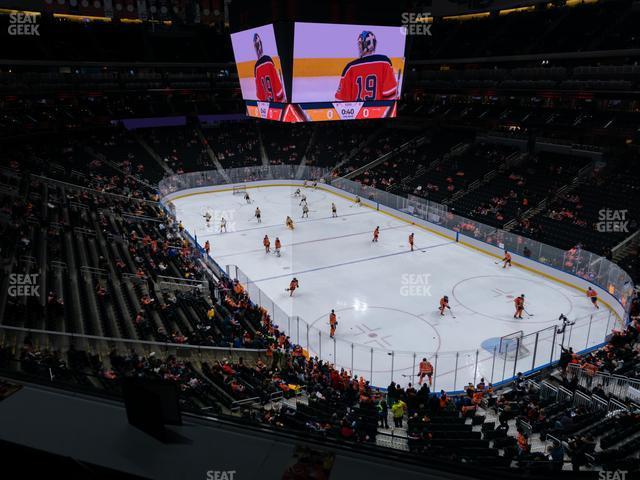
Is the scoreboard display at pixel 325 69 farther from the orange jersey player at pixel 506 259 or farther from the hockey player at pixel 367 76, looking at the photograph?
the orange jersey player at pixel 506 259

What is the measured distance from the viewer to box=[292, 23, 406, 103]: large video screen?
20.1 metres

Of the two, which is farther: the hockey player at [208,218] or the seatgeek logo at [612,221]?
the hockey player at [208,218]

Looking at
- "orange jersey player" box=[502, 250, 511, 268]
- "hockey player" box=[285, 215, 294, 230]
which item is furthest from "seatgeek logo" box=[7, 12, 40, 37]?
"orange jersey player" box=[502, 250, 511, 268]

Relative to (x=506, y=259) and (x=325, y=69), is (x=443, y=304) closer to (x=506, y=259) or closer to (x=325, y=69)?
(x=506, y=259)

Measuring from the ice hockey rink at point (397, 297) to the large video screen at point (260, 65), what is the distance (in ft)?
26.9

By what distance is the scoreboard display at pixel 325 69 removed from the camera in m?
20.0

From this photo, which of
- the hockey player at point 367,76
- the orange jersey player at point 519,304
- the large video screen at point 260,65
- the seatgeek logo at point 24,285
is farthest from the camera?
the hockey player at point 367,76

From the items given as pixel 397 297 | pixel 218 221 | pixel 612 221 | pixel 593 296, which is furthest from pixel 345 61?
pixel 612 221

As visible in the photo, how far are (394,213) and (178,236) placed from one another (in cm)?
1571

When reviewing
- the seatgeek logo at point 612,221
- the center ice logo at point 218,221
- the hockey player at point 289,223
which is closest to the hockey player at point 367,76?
the hockey player at point 289,223

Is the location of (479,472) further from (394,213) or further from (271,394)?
(394,213)

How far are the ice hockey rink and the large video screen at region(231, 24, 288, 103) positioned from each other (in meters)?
8.19

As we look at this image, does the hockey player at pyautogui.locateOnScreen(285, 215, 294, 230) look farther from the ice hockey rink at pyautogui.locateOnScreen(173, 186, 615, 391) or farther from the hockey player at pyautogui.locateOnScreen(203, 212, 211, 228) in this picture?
the hockey player at pyautogui.locateOnScreen(203, 212, 211, 228)

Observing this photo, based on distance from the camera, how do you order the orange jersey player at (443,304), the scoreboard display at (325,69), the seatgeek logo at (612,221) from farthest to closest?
the seatgeek logo at (612,221), the scoreboard display at (325,69), the orange jersey player at (443,304)
